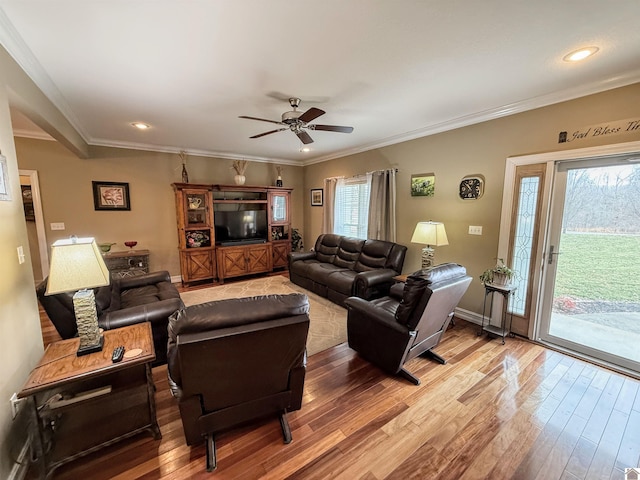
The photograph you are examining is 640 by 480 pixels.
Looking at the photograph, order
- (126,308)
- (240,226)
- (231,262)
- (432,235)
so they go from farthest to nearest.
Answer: (240,226), (231,262), (432,235), (126,308)

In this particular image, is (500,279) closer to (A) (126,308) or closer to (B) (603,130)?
(B) (603,130)

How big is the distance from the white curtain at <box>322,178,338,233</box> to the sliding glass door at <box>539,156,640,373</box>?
3705mm

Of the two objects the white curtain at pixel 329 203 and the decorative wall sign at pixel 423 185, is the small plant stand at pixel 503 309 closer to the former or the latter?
the decorative wall sign at pixel 423 185

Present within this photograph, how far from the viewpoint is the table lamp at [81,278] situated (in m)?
1.54

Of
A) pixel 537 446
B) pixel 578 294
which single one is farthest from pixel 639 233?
pixel 537 446

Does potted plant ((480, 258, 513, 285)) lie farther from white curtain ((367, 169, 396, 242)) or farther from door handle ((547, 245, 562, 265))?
white curtain ((367, 169, 396, 242))

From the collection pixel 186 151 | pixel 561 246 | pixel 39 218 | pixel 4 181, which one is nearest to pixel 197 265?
pixel 186 151

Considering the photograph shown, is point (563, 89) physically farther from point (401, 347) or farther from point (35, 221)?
point (35, 221)

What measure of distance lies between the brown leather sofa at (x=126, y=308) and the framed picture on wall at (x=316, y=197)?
3777 mm

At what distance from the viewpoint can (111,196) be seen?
15.2 feet

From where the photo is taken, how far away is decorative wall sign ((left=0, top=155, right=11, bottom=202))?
1.55 meters

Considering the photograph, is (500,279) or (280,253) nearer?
(500,279)

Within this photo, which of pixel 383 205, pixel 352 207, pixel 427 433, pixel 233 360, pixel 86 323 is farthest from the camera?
pixel 352 207

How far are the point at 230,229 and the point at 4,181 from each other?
12.8ft
